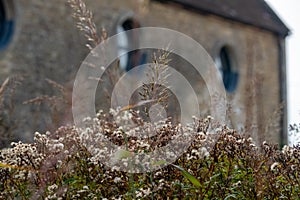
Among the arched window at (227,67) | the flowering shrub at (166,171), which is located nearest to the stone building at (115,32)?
the arched window at (227,67)

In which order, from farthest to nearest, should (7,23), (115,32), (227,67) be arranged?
(227,67) < (115,32) < (7,23)

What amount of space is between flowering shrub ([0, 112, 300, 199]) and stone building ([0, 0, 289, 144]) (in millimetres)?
5064

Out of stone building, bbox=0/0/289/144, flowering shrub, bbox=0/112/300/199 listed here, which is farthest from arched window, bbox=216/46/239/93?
flowering shrub, bbox=0/112/300/199

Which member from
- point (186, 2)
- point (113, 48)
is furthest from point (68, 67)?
point (186, 2)

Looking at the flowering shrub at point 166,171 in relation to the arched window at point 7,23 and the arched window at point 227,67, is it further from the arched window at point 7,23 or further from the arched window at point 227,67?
the arched window at point 227,67

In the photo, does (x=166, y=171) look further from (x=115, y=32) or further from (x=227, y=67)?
(x=227, y=67)

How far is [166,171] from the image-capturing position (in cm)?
248

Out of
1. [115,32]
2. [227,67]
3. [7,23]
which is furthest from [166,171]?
[227,67]

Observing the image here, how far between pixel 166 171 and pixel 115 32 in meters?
11.4

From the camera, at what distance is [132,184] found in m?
2.33

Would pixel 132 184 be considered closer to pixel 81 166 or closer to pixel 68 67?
pixel 81 166

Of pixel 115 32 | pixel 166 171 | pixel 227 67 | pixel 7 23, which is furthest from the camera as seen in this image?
pixel 227 67

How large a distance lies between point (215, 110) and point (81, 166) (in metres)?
0.91

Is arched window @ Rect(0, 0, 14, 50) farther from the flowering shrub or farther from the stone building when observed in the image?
the flowering shrub
